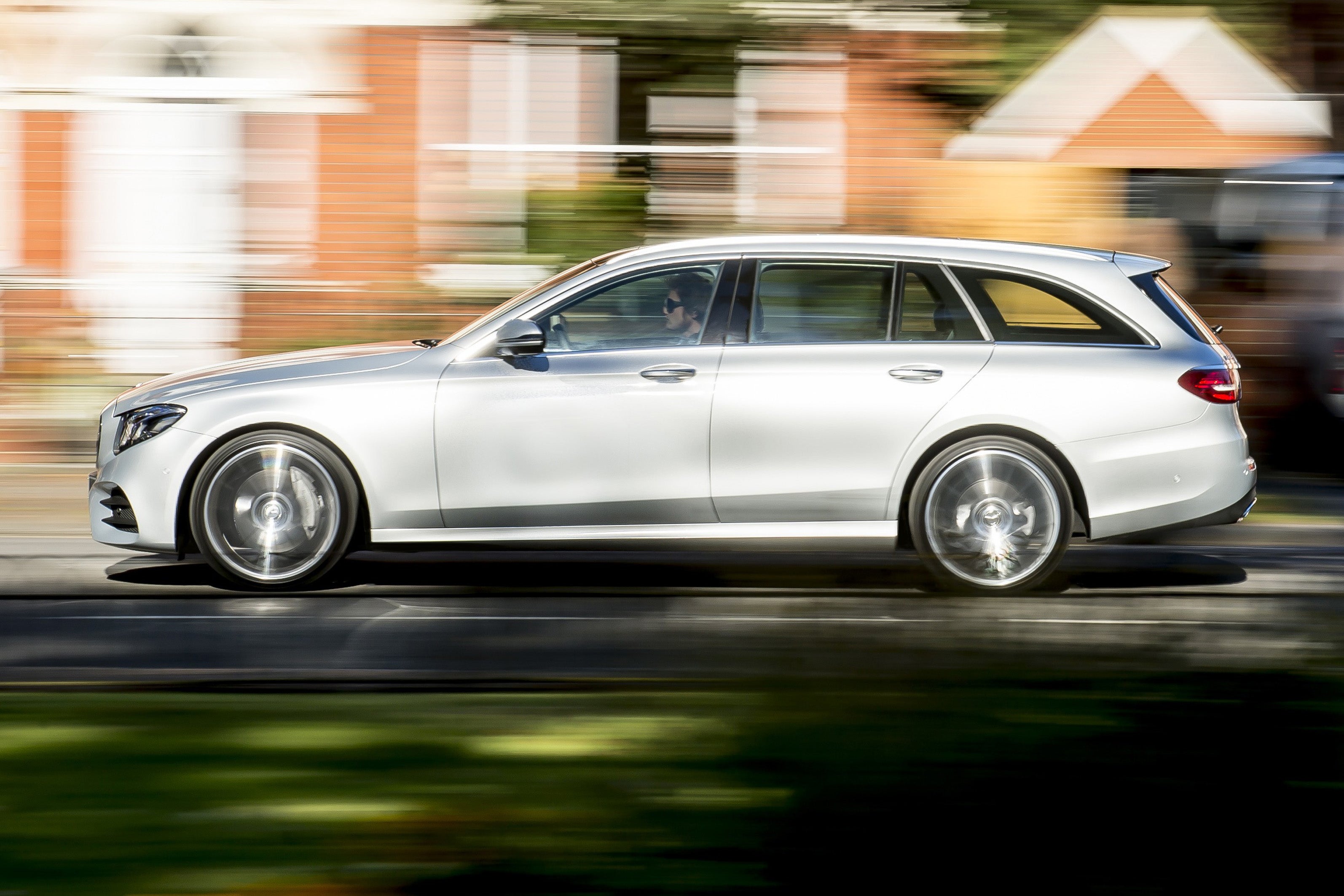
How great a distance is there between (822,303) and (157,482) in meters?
2.90

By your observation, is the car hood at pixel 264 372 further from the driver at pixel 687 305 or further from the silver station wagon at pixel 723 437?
the driver at pixel 687 305

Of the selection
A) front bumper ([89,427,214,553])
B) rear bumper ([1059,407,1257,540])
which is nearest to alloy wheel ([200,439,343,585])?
front bumper ([89,427,214,553])

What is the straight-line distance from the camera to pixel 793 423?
6906 mm

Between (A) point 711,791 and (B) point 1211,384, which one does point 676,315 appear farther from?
(A) point 711,791

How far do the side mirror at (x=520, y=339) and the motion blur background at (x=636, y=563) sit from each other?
3.49 feet

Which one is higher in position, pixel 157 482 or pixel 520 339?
pixel 520 339

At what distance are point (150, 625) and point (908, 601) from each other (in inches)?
142

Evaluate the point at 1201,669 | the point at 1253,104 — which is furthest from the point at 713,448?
the point at 1253,104

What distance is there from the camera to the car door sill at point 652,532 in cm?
697

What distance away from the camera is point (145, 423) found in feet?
23.2

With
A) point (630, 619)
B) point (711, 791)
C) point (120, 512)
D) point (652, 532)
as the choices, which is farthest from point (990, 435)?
point (711, 791)

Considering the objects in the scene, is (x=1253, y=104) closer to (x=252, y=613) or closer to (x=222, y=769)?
(x=252, y=613)

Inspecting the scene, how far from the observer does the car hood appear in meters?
7.07

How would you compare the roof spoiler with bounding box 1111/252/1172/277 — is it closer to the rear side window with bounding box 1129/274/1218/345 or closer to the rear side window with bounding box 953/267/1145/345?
the rear side window with bounding box 1129/274/1218/345
